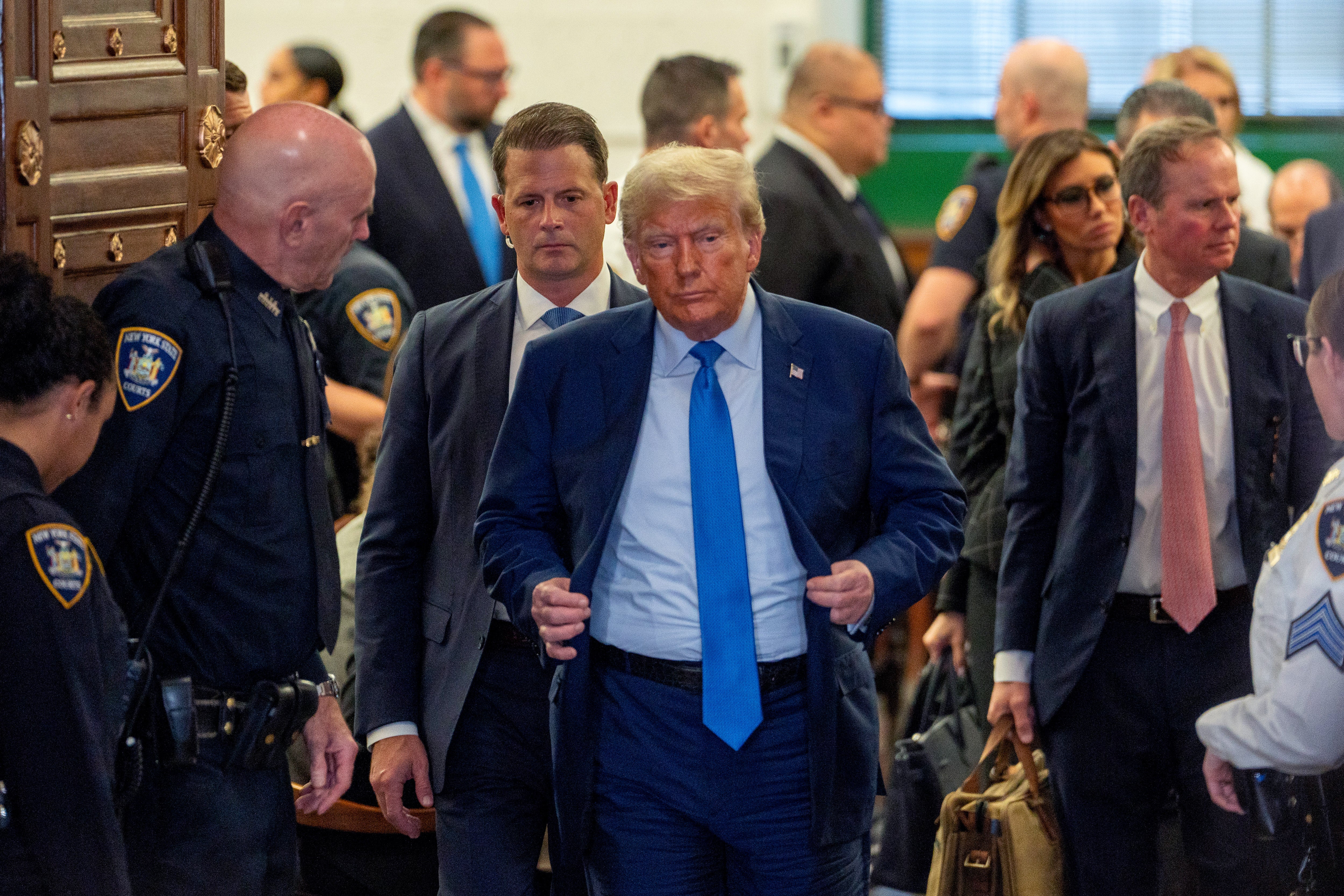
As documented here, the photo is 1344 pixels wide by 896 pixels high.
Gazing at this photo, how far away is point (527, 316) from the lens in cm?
289

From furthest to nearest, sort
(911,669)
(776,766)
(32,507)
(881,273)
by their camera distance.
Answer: (911,669) → (881,273) → (776,766) → (32,507)

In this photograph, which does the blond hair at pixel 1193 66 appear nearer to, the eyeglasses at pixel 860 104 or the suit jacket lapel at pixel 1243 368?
the eyeglasses at pixel 860 104

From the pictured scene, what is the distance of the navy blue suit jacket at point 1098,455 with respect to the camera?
3.10 metres

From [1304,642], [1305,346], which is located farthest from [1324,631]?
[1305,346]

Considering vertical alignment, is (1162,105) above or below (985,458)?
above

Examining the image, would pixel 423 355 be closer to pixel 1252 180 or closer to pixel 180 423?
pixel 180 423

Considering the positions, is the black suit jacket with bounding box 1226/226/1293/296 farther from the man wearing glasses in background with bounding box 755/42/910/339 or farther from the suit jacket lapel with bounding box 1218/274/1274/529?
the man wearing glasses in background with bounding box 755/42/910/339

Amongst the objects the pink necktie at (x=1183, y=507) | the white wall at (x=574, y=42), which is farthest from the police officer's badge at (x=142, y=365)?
the white wall at (x=574, y=42)

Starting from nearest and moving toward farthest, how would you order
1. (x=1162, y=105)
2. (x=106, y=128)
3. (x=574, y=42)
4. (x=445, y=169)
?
1. (x=106, y=128)
2. (x=1162, y=105)
3. (x=445, y=169)
4. (x=574, y=42)

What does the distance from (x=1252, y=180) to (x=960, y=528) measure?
169 inches

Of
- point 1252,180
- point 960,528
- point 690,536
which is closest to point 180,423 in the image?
point 690,536

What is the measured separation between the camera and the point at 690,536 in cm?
244

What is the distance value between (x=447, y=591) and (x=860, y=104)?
3.16 metres

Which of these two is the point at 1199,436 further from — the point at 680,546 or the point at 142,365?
the point at 142,365
